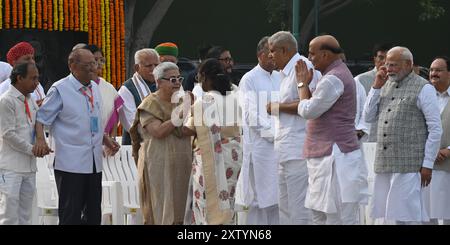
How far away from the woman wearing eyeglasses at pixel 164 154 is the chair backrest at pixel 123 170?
5.60 ft

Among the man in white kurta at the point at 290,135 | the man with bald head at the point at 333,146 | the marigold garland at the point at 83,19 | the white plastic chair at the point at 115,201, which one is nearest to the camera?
the man with bald head at the point at 333,146

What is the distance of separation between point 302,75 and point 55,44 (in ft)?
24.5

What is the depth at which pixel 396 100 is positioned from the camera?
9852 mm

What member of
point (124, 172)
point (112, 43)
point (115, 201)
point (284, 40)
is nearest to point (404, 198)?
point (284, 40)

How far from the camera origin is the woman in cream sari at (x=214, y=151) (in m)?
9.71

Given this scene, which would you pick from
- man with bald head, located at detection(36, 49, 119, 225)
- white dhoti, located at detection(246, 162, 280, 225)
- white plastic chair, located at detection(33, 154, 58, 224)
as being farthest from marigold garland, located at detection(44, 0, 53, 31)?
white dhoti, located at detection(246, 162, 280, 225)

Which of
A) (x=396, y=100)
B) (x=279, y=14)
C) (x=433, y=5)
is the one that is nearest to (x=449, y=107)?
(x=396, y=100)

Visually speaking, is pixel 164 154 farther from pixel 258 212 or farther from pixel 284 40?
pixel 284 40

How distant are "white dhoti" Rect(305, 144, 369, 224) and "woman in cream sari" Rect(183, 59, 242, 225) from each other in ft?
2.70

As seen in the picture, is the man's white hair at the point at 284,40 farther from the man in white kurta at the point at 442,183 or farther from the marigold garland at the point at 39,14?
the marigold garland at the point at 39,14

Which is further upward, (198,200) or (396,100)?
(396,100)

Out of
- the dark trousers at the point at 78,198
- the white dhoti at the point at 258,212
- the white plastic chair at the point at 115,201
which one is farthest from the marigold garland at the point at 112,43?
the dark trousers at the point at 78,198
